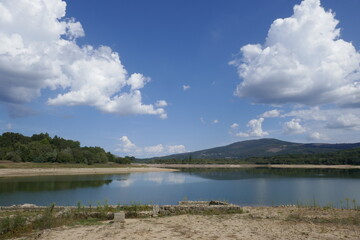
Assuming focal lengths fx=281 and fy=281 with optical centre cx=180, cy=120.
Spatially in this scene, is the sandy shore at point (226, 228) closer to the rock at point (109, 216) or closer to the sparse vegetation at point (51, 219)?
the sparse vegetation at point (51, 219)

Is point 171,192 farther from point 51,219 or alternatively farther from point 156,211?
point 51,219

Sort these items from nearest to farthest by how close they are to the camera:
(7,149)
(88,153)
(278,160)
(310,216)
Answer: (310,216) → (7,149) → (88,153) → (278,160)

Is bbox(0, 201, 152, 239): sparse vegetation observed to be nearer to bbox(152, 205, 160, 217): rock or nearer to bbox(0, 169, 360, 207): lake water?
bbox(152, 205, 160, 217): rock

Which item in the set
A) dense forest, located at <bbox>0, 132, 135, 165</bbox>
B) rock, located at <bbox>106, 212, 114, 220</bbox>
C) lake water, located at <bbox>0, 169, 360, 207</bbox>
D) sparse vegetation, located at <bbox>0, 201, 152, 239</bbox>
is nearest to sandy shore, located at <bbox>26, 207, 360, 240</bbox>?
sparse vegetation, located at <bbox>0, 201, 152, 239</bbox>

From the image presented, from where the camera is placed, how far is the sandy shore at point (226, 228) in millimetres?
10164

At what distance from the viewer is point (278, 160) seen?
151750mm

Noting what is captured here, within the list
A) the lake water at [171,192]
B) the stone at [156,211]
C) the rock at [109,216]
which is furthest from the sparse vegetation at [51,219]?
the lake water at [171,192]

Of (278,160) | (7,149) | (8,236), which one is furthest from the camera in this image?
(278,160)

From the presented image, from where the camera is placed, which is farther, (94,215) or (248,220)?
(94,215)

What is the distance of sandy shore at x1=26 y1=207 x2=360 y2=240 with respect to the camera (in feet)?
33.3

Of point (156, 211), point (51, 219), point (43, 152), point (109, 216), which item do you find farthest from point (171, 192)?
point (43, 152)

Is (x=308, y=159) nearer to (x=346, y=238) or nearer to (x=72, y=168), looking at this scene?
(x=72, y=168)

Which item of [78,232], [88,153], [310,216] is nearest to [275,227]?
[310,216]

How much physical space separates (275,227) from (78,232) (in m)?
7.90
